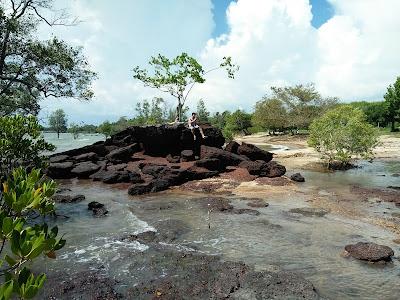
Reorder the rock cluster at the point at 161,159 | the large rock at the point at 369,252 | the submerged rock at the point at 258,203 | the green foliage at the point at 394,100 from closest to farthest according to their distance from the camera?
the large rock at the point at 369,252
the submerged rock at the point at 258,203
the rock cluster at the point at 161,159
the green foliage at the point at 394,100

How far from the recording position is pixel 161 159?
1186 inches

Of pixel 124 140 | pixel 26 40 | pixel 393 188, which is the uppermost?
pixel 26 40

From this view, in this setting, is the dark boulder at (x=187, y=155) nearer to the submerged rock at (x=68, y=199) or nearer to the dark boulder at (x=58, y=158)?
the dark boulder at (x=58, y=158)

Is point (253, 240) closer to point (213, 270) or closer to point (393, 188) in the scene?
point (213, 270)

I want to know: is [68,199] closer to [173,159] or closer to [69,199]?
[69,199]

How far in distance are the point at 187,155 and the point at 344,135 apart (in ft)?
40.1

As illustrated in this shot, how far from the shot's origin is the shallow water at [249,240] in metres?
9.90

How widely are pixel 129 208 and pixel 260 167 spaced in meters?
11.0

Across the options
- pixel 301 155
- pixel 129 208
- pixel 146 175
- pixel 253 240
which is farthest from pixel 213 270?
pixel 301 155

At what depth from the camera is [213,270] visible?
1014cm

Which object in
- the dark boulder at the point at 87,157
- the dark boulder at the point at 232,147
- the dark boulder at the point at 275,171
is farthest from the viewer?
the dark boulder at the point at 232,147

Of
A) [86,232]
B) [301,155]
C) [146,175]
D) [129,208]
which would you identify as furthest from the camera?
[301,155]

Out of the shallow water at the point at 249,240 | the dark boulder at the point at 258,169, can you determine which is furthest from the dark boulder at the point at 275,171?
the shallow water at the point at 249,240

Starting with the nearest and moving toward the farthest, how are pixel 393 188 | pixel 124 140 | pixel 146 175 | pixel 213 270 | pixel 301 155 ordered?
pixel 213 270
pixel 393 188
pixel 146 175
pixel 124 140
pixel 301 155
